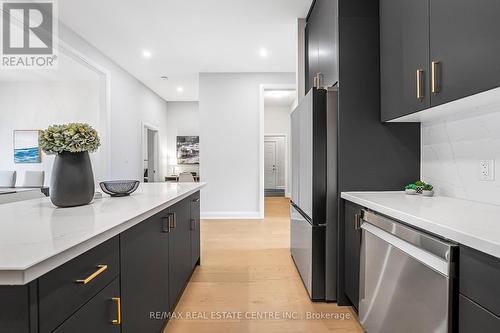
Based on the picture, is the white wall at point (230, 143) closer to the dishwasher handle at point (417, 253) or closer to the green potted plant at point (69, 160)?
the dishwasher handle at point (417, 253)

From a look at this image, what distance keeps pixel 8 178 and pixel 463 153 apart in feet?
23.3

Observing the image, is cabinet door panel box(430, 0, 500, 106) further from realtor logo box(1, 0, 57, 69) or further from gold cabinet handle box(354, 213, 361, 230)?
realtor logo box(1, 0, 57, 69)

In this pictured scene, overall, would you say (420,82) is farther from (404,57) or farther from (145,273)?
(145,273)

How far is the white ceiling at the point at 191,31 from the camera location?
3.22 meters

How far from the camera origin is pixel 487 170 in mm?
1521

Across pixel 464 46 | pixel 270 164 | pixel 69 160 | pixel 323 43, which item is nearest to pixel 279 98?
pixel 270 164

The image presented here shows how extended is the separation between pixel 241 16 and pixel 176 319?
323cm

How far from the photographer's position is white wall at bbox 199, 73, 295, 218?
5.49 metres

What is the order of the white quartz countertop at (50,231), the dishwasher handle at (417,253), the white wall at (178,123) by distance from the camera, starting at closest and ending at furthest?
the white quartz countertop at (50,231), the dishwasher handle at (417,253), the white wall at (178,123)

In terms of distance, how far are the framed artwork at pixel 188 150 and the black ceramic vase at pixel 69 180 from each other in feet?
24.0

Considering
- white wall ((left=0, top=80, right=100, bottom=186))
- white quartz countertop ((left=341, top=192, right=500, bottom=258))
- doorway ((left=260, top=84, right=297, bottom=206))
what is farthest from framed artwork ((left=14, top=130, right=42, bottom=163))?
white quartz countertop ((left=341, top=192, right=500, bottom=258))

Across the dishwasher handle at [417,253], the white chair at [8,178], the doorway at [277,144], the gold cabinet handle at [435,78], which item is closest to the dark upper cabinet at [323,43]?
the gold cabinet handle at [435,78]

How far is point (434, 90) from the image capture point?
1383mm

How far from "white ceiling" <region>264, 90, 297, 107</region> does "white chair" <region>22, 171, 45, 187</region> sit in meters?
5.02
